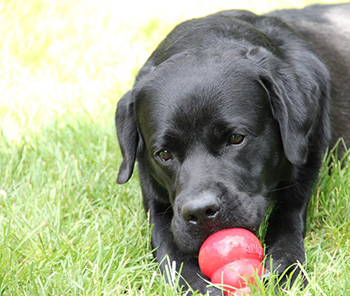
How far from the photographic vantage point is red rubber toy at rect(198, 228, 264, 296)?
8.00 ft

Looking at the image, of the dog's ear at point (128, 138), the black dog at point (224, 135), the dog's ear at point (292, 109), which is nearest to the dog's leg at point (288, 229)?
the black dog at point (224, 135)

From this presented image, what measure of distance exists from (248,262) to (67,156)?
195cm

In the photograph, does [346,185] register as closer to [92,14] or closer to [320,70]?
[320,70]

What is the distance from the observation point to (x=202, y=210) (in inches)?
99.6

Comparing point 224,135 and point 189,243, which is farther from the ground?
point 224,135

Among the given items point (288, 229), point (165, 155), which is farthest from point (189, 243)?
point (288, 229)

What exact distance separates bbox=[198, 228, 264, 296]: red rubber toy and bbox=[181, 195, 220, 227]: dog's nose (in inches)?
3.1

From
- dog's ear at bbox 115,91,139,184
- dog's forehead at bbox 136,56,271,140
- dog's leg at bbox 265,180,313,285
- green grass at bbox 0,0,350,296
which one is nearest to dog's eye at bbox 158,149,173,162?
dog's forehead at bbox 136,56,271,140

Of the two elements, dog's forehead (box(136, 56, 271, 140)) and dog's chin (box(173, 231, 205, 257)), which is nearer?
dog's chin (box(173, 231, 205, 257))

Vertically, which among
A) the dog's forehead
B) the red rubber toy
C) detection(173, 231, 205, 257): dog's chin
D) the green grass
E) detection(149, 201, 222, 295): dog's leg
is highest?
the dog's forehead

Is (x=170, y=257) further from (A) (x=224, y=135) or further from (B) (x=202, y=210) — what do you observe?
(A) (x=224, y=135)

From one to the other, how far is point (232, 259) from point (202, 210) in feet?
0.78

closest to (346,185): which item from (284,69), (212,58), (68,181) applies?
(284,69)

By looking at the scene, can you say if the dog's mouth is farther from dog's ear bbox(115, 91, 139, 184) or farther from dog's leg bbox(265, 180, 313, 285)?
dog's ear bbox(115, 91, 139, 184)
